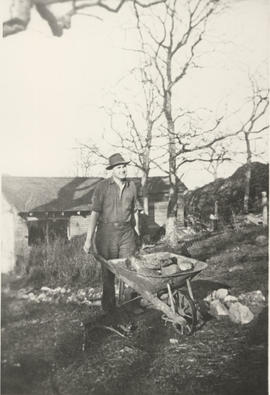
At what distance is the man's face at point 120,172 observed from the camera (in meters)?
3.68

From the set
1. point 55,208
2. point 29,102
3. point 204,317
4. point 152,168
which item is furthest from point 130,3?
point 204,317

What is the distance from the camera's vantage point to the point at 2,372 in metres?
3.36

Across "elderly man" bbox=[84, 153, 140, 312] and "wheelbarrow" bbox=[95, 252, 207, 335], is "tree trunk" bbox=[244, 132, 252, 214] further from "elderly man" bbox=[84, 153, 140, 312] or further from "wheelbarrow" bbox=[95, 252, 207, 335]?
"elderly man" bbox=[84, 153, 140, 312]

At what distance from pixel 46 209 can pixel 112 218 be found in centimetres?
66

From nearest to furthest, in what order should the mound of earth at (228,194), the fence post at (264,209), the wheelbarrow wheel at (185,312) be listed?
the wheelbarrow wheel at (185,312)
the fence post at (264,209)
the mound of earth at (228,194)

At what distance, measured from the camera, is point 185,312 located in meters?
3.70

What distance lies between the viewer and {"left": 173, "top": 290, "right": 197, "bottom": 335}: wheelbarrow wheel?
3424 mm

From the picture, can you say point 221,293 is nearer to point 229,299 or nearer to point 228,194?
point 229,299

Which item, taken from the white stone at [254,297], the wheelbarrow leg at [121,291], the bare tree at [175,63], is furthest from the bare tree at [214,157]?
the wheelbarrow leg at [121,291]

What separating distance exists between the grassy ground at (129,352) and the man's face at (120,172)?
1.32m

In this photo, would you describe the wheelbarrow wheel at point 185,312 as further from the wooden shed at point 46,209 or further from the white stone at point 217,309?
the wooden shed at point 46,209

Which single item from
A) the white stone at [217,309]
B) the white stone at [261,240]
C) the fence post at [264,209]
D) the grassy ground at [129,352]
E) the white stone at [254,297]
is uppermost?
the fence post at [264,209]

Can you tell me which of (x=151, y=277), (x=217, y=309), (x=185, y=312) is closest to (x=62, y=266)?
(x=151, y=277)

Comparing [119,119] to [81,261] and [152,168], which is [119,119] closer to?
[152,168]
